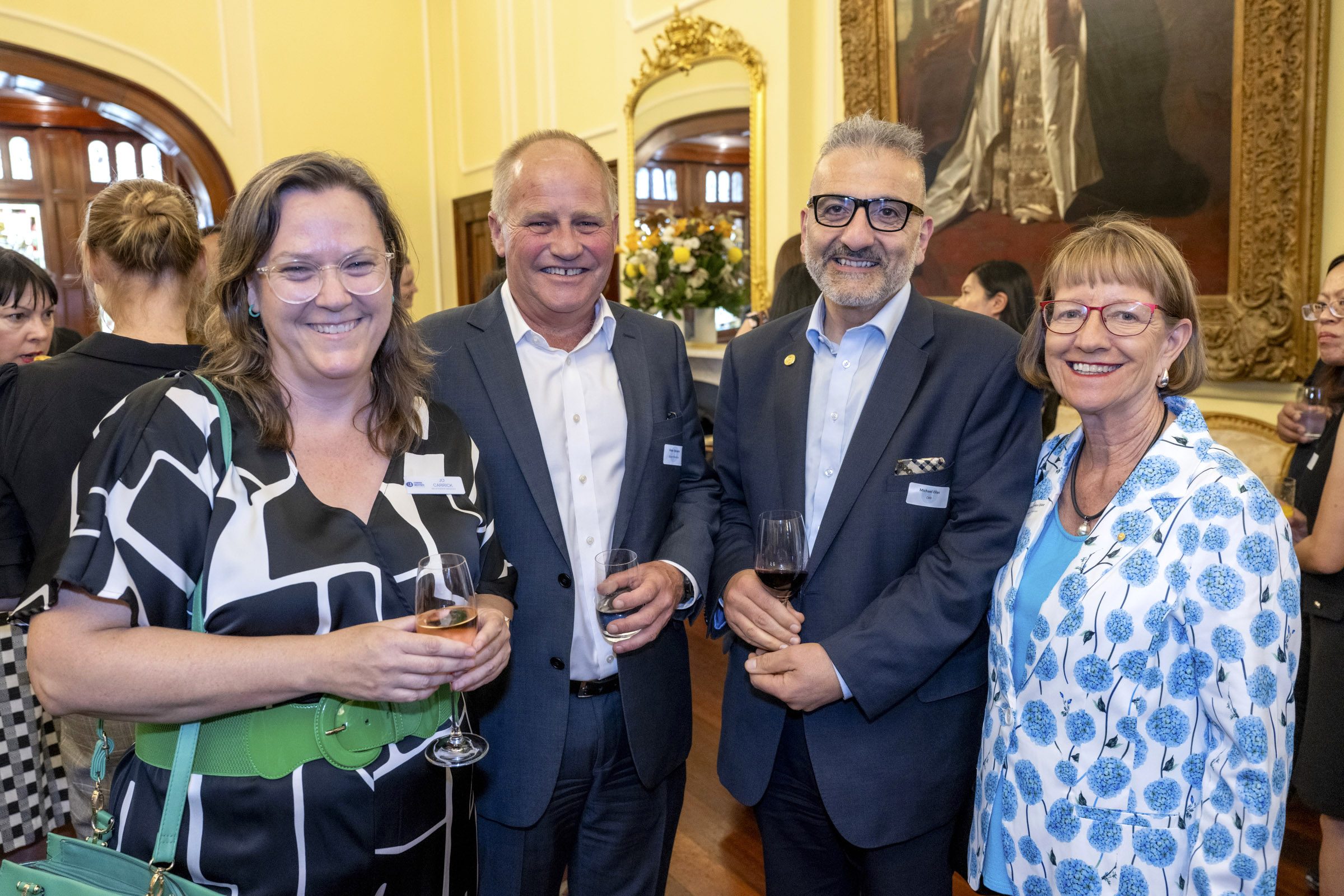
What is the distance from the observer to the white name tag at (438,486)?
153 centimetres

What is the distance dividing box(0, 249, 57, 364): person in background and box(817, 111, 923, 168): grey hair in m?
2.53

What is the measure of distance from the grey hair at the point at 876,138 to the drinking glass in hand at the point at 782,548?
30.8 inches

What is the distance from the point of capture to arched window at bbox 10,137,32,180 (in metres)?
9.57

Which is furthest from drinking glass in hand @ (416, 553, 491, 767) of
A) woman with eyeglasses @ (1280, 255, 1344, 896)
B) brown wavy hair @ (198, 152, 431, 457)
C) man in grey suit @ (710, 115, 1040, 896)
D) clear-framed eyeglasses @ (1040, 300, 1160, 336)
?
woman with eyeglasses @ (1280, 255, 1344, 896)

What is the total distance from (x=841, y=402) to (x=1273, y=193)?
2.57 metres

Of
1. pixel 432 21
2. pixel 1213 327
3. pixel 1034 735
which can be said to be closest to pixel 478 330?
pixel 1034 735

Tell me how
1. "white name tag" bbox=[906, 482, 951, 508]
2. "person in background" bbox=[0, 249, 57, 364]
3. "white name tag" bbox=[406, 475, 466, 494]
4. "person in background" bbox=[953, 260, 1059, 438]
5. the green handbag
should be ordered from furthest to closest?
"person in background" bbox=[953, 260, 1059, 438], "person in background" bbox=[0, 249, 57, 364], "white name tag" bbox=[906, 482, 951, 508], "white name tag" bbox=[406, 475, 466, 494], the green handbag

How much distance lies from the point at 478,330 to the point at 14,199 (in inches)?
404

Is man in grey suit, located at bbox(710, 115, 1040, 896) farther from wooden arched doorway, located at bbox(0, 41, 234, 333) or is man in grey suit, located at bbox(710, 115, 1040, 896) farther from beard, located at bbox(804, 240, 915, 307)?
wooden arched doorway, located at bbox(0, 41, 234, 333)

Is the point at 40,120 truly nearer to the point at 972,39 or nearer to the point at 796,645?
the point at 972,39

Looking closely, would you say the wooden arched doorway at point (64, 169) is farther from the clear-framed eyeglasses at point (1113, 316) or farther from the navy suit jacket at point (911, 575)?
the clear-framed eyeglasses at point (1113, 316)

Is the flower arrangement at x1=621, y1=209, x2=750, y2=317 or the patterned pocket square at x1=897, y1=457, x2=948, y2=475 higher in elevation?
the flower arrangement at x1=621, y1=209, x2=750, y2=317

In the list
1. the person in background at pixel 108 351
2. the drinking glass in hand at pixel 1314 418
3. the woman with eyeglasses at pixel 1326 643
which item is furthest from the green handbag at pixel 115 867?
the drinking glass in hand at pixel 1314 418

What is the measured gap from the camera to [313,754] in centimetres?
134
